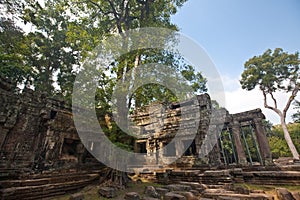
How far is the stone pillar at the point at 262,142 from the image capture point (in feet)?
38.0

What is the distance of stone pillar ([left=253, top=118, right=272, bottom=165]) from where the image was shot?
1159 cm

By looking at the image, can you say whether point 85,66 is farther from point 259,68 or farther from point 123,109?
point 259,68

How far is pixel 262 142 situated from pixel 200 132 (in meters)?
4.74

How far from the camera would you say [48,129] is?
30.1ft

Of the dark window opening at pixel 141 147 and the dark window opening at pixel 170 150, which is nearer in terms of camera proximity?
the dark window opening at pixel 170 150

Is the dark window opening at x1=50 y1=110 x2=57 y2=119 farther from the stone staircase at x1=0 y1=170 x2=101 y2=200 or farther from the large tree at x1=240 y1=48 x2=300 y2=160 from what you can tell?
the large tree at x1=240 y1=48 x2=300 y2=160

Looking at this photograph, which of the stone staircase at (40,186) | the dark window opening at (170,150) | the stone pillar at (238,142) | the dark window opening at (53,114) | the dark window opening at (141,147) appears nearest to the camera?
the stone staircase at (40,186)

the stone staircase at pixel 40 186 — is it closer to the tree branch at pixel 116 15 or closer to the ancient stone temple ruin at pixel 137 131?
the ancient stone temple ruin at pixel 137 131

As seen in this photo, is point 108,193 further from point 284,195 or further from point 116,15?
point 116,15

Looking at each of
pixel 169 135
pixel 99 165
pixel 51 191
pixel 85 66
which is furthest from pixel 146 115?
pixel 51 191

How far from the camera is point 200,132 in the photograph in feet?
38.6

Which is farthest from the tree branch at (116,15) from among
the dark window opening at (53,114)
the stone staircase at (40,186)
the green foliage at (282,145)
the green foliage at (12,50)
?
the green foliage at (282,145)

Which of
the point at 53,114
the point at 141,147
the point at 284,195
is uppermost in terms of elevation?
the point at 53,114

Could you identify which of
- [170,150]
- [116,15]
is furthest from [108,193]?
[116,15]
